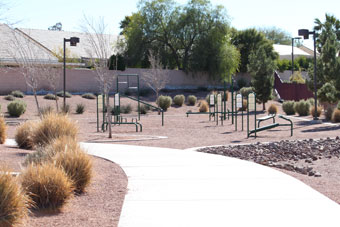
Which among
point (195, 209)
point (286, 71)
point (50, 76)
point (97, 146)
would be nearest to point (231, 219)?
point (195, 209)

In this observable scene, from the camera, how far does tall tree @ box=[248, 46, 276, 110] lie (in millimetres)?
39094

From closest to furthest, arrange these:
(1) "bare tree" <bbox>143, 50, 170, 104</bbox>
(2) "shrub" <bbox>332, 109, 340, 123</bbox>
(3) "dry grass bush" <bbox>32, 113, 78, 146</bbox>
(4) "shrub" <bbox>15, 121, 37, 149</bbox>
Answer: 1. (3) "dry grass bush" <bbox>32, 113, 78, 146</bbox>
2. (4) "shrub" <bbox>15, 121, 37, 149</bbox>
3. (2) "shrub" <bbox>332, 109, 340, 123</bbox>
4. (1) "bare tree" <bbox>143, 50, 170, 104</bbox>

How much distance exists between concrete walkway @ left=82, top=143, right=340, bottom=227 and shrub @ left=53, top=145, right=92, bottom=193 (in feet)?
2.58

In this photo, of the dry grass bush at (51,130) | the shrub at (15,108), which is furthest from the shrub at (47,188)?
the shrub at (15,108)

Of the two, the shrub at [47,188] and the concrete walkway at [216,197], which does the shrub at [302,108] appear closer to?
the concrete walkway at [216,197]

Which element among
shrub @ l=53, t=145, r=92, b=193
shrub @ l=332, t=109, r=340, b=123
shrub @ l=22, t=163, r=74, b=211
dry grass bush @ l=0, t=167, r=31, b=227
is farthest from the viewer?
shrub @ l=332, t=109, r=340, b=123

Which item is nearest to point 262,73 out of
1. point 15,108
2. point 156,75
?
point 156,75

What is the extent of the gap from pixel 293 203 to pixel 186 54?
48837 mm

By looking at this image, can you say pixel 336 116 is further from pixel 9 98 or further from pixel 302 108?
pixel 9 98

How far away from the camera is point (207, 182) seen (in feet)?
30.0

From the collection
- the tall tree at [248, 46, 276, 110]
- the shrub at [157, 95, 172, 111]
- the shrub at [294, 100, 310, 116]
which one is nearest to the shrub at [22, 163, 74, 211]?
the shrub at [294, 100, 310, 116]

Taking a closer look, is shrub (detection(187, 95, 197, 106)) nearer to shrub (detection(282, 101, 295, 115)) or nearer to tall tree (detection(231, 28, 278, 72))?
shrub (detection(282, 101, 295, 115))

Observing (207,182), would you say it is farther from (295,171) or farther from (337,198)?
(295,171)

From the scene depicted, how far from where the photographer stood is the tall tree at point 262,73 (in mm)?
39094
